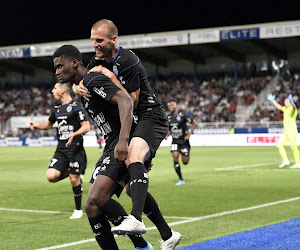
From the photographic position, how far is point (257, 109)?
39688 mm

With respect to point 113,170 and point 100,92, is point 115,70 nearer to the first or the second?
point 100,92

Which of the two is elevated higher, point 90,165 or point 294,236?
point 294,236

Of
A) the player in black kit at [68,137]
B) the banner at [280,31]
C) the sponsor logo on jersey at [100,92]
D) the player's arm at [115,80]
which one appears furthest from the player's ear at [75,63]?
the banner at [280,31]

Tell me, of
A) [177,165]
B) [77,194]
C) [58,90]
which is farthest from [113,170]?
[177,165]

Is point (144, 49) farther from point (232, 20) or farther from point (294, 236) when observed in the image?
point (294, 236)

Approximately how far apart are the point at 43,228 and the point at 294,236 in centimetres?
362

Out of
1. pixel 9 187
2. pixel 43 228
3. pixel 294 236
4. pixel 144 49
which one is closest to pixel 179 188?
pixel 9 187

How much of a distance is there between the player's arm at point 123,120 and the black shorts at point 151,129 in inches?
15.9

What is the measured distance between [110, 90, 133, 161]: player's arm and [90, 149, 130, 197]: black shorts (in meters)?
0.18

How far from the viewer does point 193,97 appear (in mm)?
44938

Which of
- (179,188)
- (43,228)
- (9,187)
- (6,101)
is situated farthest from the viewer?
(6,101)

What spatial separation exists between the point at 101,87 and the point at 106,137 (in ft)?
1.98

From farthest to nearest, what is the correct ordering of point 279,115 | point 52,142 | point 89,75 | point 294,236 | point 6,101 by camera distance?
1. point 6,101
2. point 52,142
3. point 279,115
4. point 294,236
5. point 89,75

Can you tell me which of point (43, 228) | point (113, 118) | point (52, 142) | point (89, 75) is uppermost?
point (89, 75)
